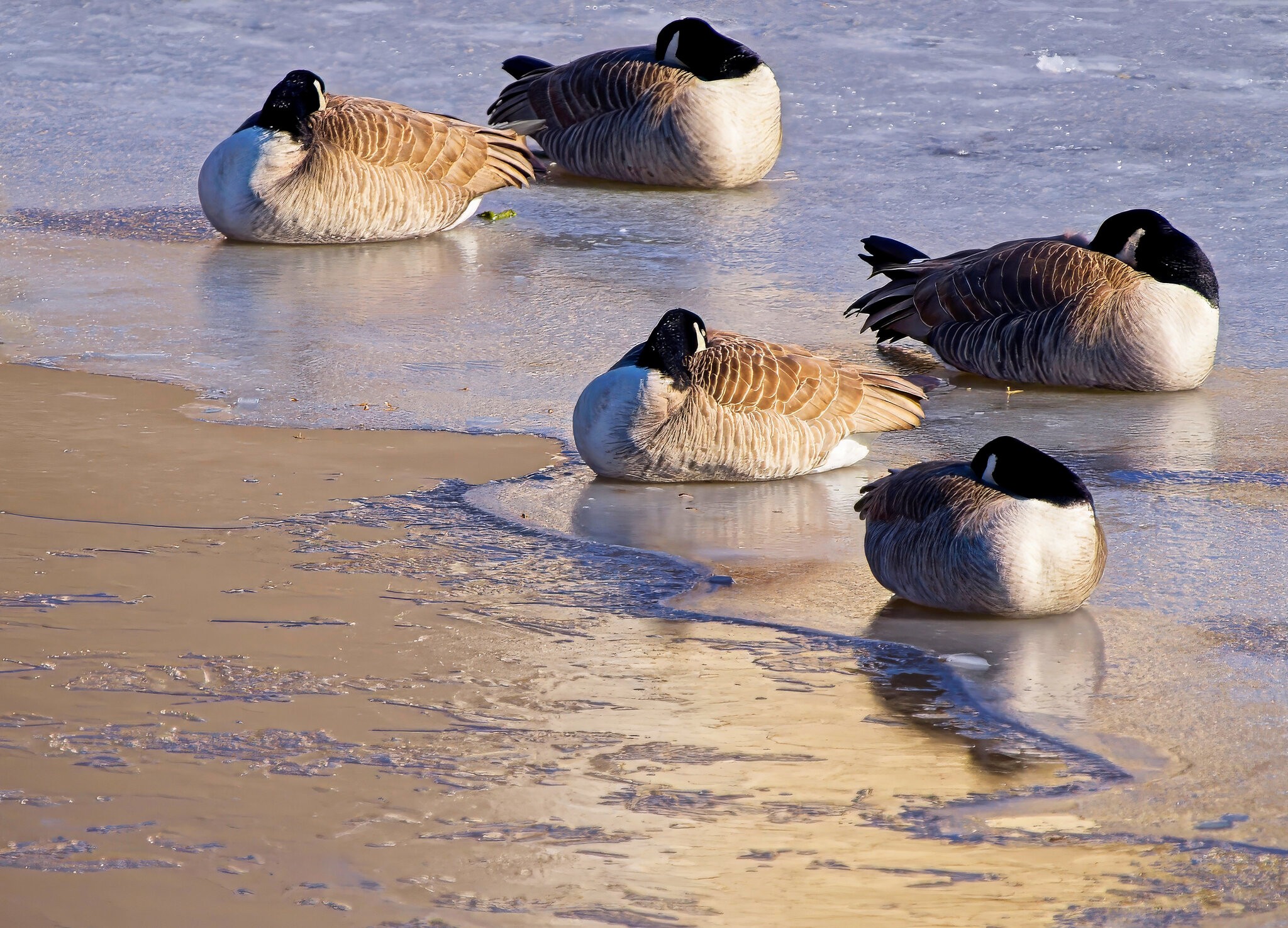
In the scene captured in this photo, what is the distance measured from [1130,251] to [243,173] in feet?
16.9

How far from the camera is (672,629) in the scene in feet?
16.0

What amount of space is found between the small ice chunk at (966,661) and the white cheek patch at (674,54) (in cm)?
736

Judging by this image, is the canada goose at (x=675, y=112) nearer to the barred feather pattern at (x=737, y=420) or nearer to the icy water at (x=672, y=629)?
the icy water at (x=672, y=629)

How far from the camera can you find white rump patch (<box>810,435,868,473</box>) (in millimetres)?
6512

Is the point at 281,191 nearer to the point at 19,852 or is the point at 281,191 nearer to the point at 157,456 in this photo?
the point at 157,456

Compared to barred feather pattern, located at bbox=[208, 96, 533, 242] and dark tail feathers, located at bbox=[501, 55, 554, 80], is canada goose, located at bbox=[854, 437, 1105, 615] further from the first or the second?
dark tail feathers, located at bbox=[501, 55, 554, 80]

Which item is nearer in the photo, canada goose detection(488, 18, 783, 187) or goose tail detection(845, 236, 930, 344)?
goose tail detection(845, 236, 930, 344)

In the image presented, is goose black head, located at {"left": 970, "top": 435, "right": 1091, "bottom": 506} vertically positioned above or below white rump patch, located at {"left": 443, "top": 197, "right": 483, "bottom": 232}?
below

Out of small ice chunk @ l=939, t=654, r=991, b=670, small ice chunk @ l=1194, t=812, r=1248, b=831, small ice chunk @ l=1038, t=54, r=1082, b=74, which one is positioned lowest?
small ice chunk @ l=1194, t=812, r=1248, b=831

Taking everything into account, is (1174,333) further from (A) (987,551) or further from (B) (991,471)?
(A) (987,551)

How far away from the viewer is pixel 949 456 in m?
6.62

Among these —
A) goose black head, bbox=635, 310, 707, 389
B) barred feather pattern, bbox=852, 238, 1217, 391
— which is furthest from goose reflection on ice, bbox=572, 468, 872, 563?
barred feather pattern, bbox=852, 238, 1217, 391

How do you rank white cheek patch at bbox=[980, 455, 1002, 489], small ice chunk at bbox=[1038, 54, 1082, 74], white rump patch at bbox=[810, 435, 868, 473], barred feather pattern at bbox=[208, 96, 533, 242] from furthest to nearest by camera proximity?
small ice chunk at bbox=[1038, 54, 1082, 74] < barred feather pattern at bbox=[208, 96, 533, 242] < white rump patch at bbox=[810, 435, 868, 473] < white cheek patch at bbox=[980, 455, 1002, 489]

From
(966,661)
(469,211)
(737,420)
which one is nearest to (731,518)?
(737,420)
